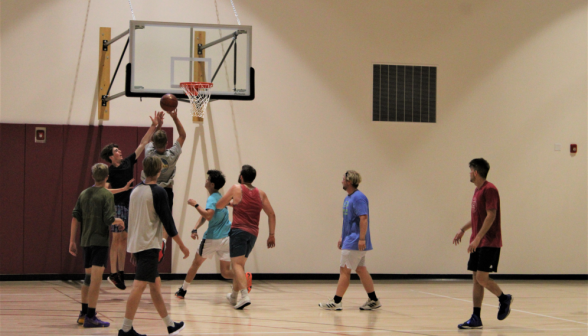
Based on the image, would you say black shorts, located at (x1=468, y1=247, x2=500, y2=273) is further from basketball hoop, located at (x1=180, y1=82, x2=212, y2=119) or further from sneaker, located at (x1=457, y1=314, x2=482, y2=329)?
basketball hoop, located at (x1=180, y1=82, x2=212, y2=119)

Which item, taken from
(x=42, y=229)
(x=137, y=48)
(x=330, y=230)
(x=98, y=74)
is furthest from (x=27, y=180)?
(x=330, y=230)

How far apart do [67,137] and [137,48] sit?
7.15 ft

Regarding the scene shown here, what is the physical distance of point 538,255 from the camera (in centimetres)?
1008

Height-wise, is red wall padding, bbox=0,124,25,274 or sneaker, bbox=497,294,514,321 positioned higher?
red wall padding, bbox=0,124,25,274

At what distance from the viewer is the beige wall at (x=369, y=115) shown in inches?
353

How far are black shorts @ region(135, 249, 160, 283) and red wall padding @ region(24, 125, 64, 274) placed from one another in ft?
15.5

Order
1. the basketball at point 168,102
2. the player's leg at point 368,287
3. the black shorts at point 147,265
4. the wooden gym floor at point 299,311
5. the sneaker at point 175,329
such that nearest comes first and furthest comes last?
the black shorts at point 147,265 → the sneaker at point 175,329 → the wooden gym floor at point 299,311 → the player's leg at point 368,287 → the basketball at point 168,102

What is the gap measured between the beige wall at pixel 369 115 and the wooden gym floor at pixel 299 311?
1053mm

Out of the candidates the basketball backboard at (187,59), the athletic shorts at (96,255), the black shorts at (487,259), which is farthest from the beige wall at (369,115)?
the black shorts at (487,259)

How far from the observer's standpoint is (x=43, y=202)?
8.77 m

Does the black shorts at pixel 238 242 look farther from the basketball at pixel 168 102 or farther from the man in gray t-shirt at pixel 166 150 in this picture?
the basketball at pixel 168 102

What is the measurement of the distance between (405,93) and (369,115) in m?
0.73

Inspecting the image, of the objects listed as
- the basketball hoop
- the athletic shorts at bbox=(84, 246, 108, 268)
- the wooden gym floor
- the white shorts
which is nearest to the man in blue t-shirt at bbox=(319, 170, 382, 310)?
the wooden gym floor

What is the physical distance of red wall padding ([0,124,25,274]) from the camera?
8.65 m
